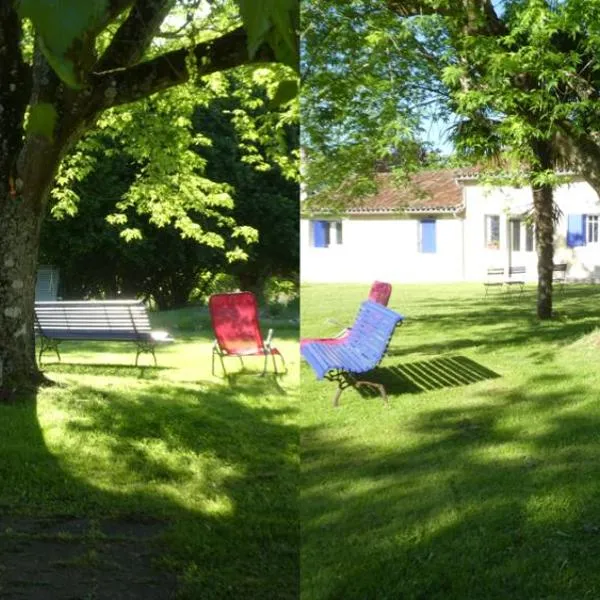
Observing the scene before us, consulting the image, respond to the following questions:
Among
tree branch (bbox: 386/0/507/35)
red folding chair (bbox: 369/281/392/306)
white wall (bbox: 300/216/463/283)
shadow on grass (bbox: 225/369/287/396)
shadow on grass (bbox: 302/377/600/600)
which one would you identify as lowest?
shadow on grass (bbox: 302/377/600/600)

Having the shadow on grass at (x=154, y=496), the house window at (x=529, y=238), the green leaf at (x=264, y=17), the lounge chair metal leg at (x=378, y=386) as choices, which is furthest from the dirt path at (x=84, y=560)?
the green leaf at (x=264, y=17)

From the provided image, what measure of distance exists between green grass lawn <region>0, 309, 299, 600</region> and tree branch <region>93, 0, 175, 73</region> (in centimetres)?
76

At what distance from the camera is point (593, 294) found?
6.22 ft

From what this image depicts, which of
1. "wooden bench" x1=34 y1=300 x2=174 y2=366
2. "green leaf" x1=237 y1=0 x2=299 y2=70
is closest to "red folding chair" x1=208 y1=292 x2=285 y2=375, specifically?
"wooden bench" x1=34 y1=300 x2=174 y2=366

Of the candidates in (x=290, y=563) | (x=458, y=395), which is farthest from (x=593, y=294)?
(x=290, y=563)

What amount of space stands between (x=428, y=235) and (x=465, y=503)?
74 cm

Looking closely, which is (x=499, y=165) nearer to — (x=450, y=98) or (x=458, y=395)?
(x=450, y=98)

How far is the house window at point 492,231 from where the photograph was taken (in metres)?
1.70

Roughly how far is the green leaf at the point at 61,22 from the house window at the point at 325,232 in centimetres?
141

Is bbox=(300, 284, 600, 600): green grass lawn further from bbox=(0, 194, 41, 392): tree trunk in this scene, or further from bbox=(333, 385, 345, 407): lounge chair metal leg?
bbox=(0, 194, 41, 392): tree trunk

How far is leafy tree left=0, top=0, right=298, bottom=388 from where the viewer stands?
1.81 metres

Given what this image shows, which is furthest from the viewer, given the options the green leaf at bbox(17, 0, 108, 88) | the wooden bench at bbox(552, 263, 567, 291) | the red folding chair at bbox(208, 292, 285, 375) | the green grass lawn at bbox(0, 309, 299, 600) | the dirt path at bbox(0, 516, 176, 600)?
the dirt path at bbox(0, 516, 176, 600)

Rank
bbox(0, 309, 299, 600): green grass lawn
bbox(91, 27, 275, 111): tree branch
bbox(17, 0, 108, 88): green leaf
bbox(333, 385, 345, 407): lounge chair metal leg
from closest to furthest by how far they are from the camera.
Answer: bbox(17, 0, 108, 88): green leaf → bbox(91, 27, 275, 111): tree branch → bbox(333, 385, 345, 407): lounge chair metal leg → bbox(0, 309, 299, 600): green grass lawn

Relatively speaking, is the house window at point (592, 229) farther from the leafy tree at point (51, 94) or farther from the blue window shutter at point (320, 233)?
the leafy tree at point (51, 94)
